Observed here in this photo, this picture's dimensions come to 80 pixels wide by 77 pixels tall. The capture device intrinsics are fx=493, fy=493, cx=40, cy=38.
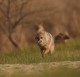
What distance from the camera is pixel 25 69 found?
11.0 meters

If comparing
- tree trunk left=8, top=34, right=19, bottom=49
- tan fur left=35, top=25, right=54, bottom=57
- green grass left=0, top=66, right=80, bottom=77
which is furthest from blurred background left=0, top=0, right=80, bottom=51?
green grass left=0, top=66, right=80, bottom=77

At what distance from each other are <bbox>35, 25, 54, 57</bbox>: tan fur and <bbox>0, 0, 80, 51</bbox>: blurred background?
5586mm

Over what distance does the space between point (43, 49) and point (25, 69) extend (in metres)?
2.79

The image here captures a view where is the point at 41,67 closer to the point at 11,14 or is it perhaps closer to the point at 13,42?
the point at 11,14

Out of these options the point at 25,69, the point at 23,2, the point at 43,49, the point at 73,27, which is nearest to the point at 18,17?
the point at 23,2

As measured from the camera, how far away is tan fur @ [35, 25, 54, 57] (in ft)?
43.6

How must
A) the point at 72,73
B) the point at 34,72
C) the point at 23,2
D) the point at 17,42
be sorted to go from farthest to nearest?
the point at 17,42 → the point at 23,2 → the point at 34,72 → the point at 72,73

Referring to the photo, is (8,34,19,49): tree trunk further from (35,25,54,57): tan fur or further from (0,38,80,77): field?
(0,38,80,77): field

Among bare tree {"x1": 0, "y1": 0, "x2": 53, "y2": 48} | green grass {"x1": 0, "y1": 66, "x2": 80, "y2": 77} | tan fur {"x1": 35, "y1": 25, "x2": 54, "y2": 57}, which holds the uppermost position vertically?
bare tree {"x1": 0, "y1": 0, "x2": 53, "y2": 48}

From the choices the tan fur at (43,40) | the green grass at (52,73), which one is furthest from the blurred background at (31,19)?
the green grass at (52,73)

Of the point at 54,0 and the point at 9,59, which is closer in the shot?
the point at 9,59

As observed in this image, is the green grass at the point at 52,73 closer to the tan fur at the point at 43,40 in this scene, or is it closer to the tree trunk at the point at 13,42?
the tan fur at the point at 43,40

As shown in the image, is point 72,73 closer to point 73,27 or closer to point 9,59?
point 9,59

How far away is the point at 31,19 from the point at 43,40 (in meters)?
7.50
